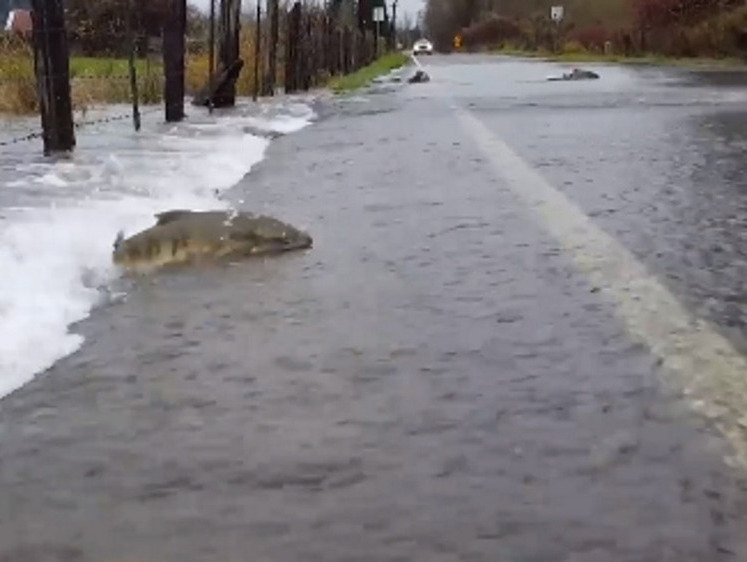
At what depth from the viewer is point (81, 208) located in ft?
23.4

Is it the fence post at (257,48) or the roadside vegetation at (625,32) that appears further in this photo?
the roadside vegetation at (625,32)

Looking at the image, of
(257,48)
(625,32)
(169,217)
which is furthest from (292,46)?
(625,32)

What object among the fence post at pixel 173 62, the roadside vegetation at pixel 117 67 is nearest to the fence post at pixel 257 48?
the roadside vegetation at pixel 117 67

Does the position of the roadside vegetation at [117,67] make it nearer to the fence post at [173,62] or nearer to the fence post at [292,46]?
the fence post at [173,62]

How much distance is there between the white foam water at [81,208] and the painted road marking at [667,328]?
71.9 inches

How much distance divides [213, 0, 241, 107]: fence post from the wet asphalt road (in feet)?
35.0

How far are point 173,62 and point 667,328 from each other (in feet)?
35.7

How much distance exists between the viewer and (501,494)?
2936 mm

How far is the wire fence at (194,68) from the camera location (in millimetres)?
15338

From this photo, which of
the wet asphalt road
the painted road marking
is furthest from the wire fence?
the wet asphalt road

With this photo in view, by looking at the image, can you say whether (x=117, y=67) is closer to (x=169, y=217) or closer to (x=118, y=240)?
(x=169, y=217)

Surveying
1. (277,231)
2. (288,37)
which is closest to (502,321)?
(277,231)

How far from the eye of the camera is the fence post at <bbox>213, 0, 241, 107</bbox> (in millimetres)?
17109

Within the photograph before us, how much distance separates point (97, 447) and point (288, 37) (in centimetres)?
2051
